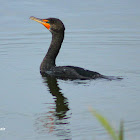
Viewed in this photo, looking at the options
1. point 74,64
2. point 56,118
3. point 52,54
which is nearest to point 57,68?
point 52,54

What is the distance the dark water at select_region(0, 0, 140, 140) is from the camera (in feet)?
25.1

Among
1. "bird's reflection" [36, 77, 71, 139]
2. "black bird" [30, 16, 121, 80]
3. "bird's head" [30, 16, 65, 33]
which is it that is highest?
"bird's head" [30, 16, 65, 33]

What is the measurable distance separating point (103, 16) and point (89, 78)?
7693 mm

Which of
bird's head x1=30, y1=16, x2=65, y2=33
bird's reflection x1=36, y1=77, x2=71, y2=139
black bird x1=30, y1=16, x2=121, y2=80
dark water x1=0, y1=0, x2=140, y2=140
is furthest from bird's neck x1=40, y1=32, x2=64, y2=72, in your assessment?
bird's reflection x1=36, y1=77, x2=71, y2=139

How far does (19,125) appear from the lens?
7.69 meters

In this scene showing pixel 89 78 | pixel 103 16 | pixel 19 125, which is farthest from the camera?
pixel 103 16

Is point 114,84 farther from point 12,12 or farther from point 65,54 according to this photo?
point 12,12

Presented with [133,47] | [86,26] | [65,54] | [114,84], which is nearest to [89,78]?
[114,84]

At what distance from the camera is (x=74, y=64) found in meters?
12.1

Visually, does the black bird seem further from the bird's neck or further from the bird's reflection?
the bird's reflection

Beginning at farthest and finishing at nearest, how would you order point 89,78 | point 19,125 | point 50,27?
point 50,27 < point 89,78 < point 19,125

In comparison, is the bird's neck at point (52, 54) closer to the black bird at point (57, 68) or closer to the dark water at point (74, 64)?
the black bird at point (57, 68)

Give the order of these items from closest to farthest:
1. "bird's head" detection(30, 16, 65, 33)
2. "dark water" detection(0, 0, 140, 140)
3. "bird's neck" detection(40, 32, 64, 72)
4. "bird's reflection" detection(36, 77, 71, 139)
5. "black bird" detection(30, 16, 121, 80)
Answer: "bird's reflection" detection(36, 77, 71, 139), "dark water" detection(0, 0, 140, 140), "black bird" detection(30, 16, 121, 80), "bird's neck" detection(40, 32, 64, 72), "bird's head" detection(30, 16, 65, 33)

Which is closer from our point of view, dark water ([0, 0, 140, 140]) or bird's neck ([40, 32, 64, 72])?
dark water ([0, 0, 140, 140])
